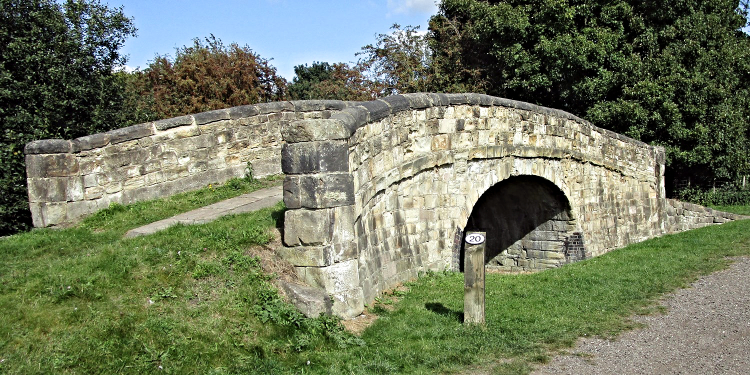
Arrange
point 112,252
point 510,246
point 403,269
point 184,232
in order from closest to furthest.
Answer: point 112,252 → point 184,232 → point 403,269 → point 510,246

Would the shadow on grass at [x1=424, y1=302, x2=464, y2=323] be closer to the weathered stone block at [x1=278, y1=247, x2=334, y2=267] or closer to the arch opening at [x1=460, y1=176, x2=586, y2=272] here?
the weathered stone block at [x1=278, y1=247, x2=334, y2=267]

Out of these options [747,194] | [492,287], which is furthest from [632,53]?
[492,287]

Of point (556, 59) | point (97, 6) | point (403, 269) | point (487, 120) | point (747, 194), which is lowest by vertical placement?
point (747, 194)

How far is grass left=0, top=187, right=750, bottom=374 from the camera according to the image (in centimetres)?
482

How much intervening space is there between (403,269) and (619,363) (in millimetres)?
3432

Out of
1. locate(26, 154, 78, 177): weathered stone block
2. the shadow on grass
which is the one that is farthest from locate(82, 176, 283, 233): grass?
the shadow on grass

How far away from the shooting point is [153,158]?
33.1ft

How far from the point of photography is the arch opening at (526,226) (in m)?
14.2

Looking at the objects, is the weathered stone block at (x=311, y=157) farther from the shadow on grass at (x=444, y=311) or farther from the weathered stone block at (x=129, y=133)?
the weathered stone block at (x=129, y=133)

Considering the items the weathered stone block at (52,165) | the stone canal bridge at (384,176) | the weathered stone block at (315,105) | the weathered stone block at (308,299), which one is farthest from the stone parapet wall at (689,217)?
the weathered stone block at (52,165)

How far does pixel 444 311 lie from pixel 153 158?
5.34 metres

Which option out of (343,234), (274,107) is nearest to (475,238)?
(343,234)

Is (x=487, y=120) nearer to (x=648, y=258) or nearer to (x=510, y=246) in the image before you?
(x=648, y=258)

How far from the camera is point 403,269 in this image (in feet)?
28.5
